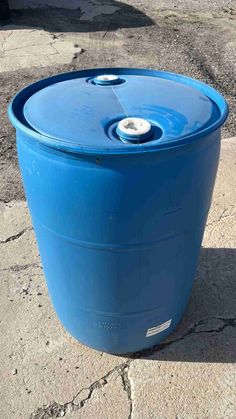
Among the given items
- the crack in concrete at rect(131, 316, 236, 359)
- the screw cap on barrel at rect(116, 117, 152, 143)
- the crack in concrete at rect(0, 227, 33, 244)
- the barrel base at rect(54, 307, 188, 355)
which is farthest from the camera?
the crack in concrete at rect(0, 227, 33, 244)

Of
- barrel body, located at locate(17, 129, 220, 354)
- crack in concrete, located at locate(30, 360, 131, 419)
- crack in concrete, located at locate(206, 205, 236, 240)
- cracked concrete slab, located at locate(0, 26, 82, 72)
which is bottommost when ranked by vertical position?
cracked concrete slab, located at locate(0, 26, 82, 72)

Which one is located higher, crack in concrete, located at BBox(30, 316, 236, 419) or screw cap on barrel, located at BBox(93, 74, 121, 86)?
screw cap on barrel, located at BBox(93, 74, 121, 86)

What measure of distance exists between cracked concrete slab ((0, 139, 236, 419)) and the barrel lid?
3.71 feet

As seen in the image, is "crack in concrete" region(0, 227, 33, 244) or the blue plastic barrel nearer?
the blue plastic barrel

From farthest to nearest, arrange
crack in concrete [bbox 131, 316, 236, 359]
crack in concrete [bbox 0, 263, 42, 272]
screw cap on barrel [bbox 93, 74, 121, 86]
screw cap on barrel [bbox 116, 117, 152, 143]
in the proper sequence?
crack in concrete [bbox 0, 263, 42, 272] → crack in concrete [bbox 131, 316, 236, 359] → screw cap on barrel [bbox 93, 74, 121, 86] → screw cap on barrel [bbox 116, 117, 152, 143]

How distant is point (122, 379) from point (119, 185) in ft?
3.37

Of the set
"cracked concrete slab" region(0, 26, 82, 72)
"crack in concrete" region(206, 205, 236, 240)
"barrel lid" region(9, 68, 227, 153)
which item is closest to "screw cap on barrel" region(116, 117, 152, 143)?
"barrel lid" region(9, 68, 227, 153)

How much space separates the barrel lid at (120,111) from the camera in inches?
62.4

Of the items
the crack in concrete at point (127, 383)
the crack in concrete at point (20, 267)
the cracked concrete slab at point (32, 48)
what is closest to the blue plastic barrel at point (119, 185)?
the crack in concrete at point (127, 383)

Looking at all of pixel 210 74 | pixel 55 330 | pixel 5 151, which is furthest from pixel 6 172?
pixel 210 74

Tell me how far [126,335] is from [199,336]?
0.43 metres

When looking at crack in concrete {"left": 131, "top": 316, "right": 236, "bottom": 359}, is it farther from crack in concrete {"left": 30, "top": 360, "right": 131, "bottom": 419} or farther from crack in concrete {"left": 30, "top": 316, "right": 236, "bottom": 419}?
crack in concrete {"left": 30, "top": 360, "right": 131, "bottom": 419}

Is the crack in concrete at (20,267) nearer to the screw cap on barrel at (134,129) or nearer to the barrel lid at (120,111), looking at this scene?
the barrel lid at (120,111)

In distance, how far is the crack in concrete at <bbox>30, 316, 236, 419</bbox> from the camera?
6.62 ft
